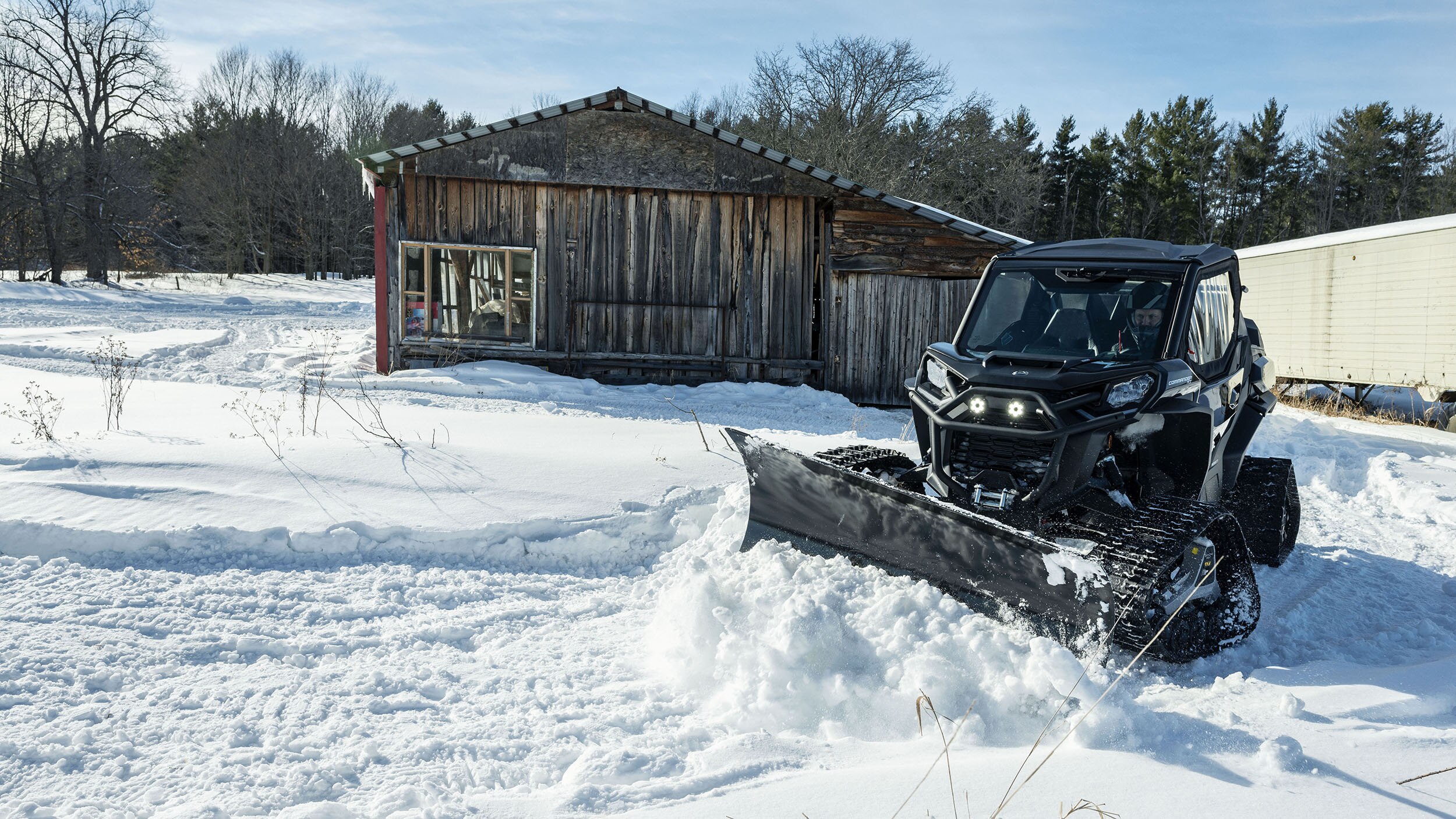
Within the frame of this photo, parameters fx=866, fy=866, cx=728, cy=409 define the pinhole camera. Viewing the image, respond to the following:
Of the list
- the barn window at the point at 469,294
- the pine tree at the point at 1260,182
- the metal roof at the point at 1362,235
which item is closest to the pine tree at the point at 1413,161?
the pine tree at the point at 1260,182

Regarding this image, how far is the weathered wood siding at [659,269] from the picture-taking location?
523 inches

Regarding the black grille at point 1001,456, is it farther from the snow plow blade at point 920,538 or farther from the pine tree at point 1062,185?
the pine tree at point 1062,185

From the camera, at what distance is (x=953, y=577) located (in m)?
3.89

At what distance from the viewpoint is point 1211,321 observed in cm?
512

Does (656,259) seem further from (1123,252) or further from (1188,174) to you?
(1188,174)

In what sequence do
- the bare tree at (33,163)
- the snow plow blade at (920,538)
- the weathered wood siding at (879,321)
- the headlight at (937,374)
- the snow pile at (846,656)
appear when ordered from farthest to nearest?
the bare tree at (33,163)
the weathered wood siding at (879,321)
the headlight at (937,374)
the snow plow blade at (920,538)
the snow pile at (846,656)

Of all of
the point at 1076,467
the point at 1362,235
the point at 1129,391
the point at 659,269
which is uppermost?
the point at 1362,235

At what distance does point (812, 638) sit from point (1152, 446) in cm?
223

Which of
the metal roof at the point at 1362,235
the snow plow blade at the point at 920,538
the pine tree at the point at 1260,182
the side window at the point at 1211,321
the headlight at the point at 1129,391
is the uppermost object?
the pine tree at the point at 1260,182

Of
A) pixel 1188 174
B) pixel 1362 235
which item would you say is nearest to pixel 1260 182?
pixel 1188 174

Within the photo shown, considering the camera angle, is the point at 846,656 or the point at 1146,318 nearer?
the point at 846,656

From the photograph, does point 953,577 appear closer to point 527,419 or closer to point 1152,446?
point 1152,446

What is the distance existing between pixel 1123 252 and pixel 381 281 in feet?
36.6

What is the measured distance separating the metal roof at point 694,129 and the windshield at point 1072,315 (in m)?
7.56
